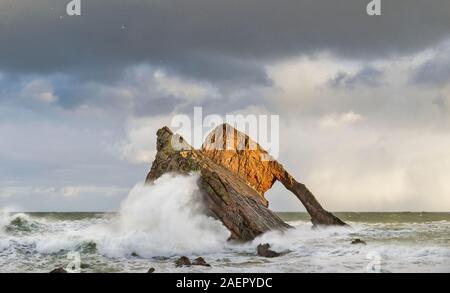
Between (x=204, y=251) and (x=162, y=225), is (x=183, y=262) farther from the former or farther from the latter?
(x=162, y=225)

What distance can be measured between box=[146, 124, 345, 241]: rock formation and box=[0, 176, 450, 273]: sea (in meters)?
0.54

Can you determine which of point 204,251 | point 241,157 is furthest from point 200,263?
point 241,157

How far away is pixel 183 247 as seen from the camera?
21.4 metres

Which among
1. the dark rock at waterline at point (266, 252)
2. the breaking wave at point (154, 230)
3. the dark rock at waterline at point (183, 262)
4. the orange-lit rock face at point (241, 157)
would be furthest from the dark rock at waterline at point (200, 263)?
the orange-lit rock face at point (241, 157)

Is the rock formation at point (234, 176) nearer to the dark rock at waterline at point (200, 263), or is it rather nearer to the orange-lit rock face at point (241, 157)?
the orange-lit rock face at point (241, 157)

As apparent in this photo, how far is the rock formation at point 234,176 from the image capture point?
23406mm

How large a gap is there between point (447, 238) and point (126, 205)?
14.7m

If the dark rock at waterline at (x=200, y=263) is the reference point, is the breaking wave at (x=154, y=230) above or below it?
above

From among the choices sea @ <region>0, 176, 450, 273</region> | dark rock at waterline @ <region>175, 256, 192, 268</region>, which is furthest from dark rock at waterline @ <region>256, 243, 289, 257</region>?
dark rock at waterline @ <region>175, 256, 192, 268</region>

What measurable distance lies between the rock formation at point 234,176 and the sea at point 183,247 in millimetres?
538

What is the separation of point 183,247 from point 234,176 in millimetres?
7387

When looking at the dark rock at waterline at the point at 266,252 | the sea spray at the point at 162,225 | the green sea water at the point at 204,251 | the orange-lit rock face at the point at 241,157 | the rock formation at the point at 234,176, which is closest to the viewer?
the green sea water at the point at 204,251

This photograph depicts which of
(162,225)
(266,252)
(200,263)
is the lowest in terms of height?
(200,263)
